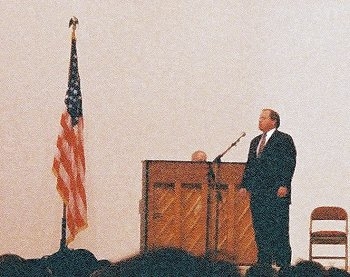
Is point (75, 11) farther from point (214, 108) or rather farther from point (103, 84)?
point (214, 108)

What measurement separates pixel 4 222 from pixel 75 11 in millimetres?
2710

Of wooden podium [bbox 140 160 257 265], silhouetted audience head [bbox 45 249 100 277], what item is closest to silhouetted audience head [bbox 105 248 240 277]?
silhouetted audience head [bbox 45 249 100 277]

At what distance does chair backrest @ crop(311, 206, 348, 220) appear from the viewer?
7.95m

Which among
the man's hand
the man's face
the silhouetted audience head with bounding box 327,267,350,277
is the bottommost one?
the man's hand

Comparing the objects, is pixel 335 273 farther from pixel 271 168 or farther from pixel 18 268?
pixel 271 168

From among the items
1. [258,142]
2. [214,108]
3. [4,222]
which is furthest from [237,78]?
[4,222]

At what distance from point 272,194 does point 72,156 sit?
2.05 meters

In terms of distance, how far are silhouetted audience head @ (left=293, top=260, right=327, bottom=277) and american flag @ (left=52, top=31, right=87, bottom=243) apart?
5.05 metres

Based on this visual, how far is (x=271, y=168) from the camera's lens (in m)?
6.87

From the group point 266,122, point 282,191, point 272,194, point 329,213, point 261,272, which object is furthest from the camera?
point 329,213

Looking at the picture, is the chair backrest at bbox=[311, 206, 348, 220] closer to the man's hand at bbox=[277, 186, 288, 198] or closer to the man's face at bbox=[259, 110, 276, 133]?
the man's hand at bbox=[277, 186, 288, 198]

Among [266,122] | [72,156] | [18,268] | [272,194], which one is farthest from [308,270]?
[72,156]

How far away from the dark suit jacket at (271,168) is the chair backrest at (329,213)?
1299 mm

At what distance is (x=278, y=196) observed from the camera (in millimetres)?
6773
